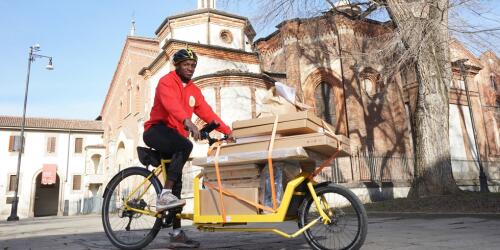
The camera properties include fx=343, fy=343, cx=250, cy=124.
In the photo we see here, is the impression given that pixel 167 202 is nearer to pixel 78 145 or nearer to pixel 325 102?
pixel 325 102

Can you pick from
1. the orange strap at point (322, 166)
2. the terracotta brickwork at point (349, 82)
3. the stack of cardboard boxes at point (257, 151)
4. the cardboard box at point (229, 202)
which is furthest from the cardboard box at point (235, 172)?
the terracotta brickwork at point (349, 82)

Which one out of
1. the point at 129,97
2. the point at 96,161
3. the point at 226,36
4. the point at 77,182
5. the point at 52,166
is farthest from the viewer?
the point at 96,161

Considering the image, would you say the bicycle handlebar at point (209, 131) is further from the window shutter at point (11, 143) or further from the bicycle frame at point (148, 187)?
the window shutter at point (11, 143)

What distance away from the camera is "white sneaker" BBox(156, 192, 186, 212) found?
3.26 meters

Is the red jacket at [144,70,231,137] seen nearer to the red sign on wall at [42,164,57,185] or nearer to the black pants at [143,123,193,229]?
the black pants at [143,123,193,229]

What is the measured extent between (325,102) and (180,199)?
18.0 m

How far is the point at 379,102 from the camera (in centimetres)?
2059

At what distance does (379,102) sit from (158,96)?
19.2 metres

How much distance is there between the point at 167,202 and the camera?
3260mm

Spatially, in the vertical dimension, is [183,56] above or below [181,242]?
above

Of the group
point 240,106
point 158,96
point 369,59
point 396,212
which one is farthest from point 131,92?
point 158,96

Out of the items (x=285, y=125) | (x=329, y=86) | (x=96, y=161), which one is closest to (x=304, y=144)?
(x=285, y=125)

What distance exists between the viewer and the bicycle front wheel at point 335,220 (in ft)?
8.97

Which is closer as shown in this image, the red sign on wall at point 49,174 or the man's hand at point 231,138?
the man's hand at point 231,138
